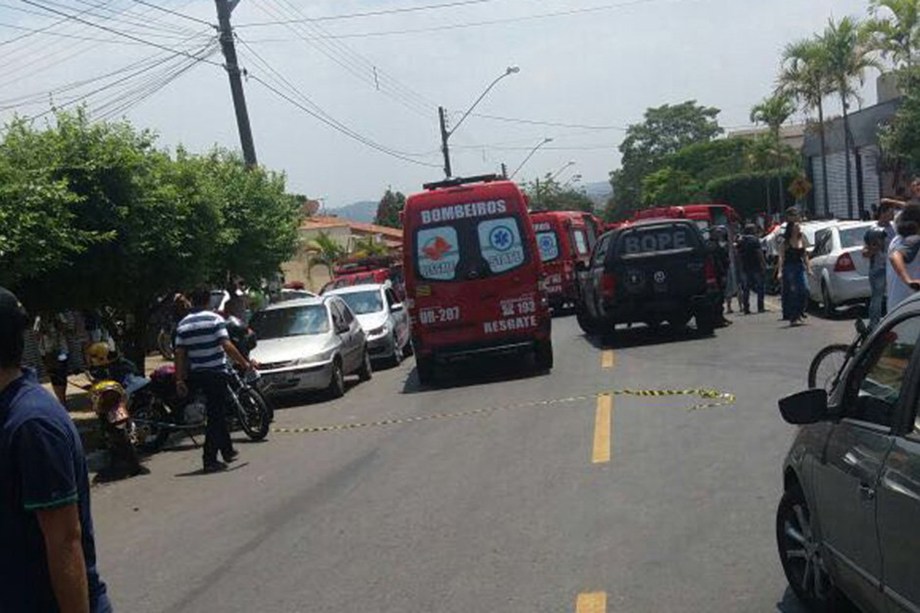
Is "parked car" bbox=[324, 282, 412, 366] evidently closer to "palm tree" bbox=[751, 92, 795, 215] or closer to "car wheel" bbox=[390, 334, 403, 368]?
"car wheel" bbox=[390, 334, 403, 368]

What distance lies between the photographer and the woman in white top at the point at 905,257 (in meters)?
9.85

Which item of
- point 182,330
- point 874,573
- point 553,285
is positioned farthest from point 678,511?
point 553,285

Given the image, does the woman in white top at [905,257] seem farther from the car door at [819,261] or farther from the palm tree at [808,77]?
the palm tree at [808,77]

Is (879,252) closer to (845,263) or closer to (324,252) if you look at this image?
(845,263)

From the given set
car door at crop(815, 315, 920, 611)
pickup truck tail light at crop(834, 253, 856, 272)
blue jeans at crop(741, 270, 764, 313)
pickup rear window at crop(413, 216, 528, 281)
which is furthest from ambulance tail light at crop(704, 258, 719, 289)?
car door at crop(815, 315, 920, 611)

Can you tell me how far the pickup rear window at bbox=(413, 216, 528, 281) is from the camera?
16.5 meters

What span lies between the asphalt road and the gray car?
546mm

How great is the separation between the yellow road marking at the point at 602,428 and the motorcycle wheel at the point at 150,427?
502 cm

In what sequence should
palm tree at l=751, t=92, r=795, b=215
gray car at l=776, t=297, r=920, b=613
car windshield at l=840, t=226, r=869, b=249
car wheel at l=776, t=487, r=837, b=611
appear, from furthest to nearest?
palm tree at l=751, t=92, r=795, b=215 → car windshield at l=840, t=226, r=869, b=249 → car wheel at l=776, t=487, r=837, b=611 → gray car at l=776, t=297, r=920, b=613

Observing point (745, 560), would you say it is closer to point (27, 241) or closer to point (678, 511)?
point (678, 511)

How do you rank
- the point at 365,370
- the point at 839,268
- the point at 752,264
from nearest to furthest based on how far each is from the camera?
the point at 839,268, the point at 365,370, the point at 752,264

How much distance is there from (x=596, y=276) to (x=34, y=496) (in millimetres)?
16358

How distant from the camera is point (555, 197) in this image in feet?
359

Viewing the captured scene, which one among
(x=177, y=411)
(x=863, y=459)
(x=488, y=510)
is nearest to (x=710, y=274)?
(x=177, y=411)
